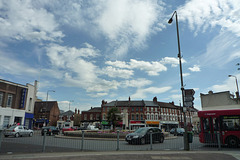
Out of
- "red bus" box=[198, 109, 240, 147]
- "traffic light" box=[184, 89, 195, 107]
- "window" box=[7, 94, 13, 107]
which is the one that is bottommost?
"red bus" box=[198, 109, 240, 147]

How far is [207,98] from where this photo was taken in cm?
3603

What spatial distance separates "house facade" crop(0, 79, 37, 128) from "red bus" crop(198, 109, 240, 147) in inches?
1225

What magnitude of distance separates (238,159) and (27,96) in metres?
39.4

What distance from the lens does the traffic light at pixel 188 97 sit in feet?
36.1

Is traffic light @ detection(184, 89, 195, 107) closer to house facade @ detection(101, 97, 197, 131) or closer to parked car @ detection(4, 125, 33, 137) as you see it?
parked car @ detection(4, 125, 33, 137)

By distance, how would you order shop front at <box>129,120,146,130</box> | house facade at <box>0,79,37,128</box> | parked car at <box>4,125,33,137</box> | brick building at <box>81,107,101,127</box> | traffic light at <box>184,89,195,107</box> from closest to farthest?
traffic light at <box>184,89,195,107</box> → parked car at <box>4,125,33,137</box> → house facade at <box>0,79,37,128</box> → shop front at <box>129,120,146,130</box> → brick building at <box>81,107,101,127</box>

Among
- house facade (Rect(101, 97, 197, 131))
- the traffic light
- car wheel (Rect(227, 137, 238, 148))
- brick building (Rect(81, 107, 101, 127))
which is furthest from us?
brick building (Rect(81, 107, 101, 127))

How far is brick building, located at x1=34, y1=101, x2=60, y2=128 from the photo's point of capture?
196ft

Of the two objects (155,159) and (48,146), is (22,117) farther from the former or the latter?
(155,159)

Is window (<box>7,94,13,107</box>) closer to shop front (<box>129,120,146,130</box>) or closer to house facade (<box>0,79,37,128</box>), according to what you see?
house facade (<box>0,79,37,128</box>)

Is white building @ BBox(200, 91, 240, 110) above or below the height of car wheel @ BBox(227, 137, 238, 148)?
above

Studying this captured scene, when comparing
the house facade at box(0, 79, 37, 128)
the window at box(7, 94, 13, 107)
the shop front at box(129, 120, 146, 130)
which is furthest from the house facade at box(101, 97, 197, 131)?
the window at box(7, 94, 13, 107)

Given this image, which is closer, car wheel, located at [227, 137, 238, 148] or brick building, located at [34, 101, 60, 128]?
car wheel, located at [227, 137, 238, 148]

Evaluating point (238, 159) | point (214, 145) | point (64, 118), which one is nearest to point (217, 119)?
point (214, 145)
